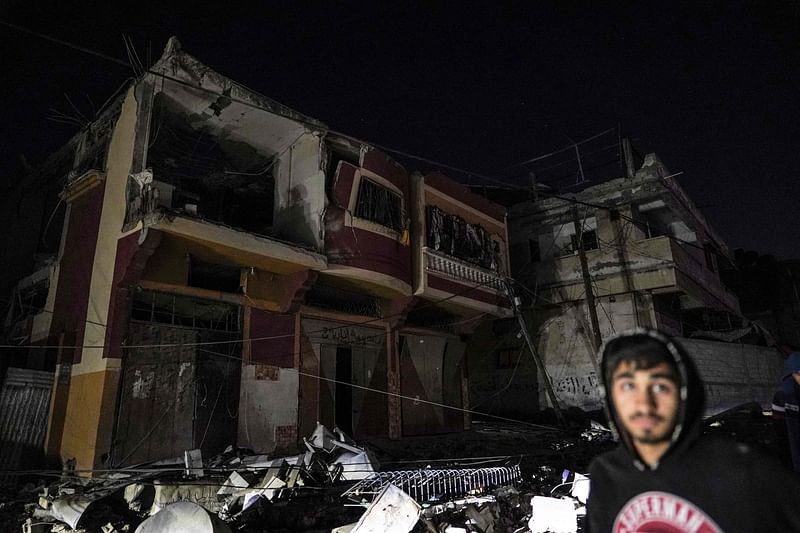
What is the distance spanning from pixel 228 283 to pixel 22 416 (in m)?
4.53

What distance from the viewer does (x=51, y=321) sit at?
10.6 metres

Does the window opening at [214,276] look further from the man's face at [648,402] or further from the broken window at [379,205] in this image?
the man's face at [648,402]

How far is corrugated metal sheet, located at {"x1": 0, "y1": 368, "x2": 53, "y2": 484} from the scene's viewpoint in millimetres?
8867

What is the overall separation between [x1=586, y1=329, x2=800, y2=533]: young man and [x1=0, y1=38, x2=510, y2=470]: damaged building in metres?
7.33

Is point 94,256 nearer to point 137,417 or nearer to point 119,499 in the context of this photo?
point 137,417

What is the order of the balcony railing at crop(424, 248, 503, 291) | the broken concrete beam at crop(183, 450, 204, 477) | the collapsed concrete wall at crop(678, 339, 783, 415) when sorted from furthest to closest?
the collapsed concrete wall at crop(678, 339, 783, 415)
the balcony railing at crop(424, 248, 503, 291)
the broken concrete beam at crop(183, 450, 204, 477)

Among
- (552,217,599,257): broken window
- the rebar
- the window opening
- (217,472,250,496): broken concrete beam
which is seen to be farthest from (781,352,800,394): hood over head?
(552,217,599,257): broken window

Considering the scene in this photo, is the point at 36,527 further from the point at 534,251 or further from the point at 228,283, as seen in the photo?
the point at 534,251

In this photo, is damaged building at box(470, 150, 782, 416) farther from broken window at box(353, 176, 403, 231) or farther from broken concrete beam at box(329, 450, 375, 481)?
broken concrete beam at box(329, 450, 375, 481)

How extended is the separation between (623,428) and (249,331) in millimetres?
9743

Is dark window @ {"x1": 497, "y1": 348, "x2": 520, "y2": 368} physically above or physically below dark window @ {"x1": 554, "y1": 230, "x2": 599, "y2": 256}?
below

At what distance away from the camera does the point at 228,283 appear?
10.8 meters

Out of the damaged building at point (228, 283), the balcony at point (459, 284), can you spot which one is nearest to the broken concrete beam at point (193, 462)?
the damaged building at point (228, 283)

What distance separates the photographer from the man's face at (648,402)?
155cm
